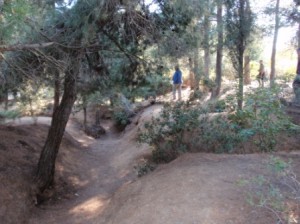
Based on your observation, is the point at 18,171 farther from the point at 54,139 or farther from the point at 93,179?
the point at 93,179

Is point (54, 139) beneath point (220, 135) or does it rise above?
beneath

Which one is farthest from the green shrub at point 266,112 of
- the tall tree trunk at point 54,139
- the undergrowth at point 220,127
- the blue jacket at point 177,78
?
the blue jacket at point 177,78

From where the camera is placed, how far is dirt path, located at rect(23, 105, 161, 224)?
26.0ft

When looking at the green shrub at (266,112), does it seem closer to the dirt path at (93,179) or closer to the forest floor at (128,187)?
the forest floor at (128,187)

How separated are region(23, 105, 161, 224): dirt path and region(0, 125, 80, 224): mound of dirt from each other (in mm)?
351

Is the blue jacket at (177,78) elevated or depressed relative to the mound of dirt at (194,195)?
elevated

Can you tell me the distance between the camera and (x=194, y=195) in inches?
205

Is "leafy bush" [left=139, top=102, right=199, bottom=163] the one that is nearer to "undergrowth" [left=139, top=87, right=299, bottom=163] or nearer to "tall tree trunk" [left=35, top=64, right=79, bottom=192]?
"undergrowth" [left=139, top=87, right=299, bottom=163]

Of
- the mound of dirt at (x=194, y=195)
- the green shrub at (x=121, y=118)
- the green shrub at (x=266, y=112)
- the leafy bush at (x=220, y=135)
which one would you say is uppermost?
the green shrub at (x=266, y=112)

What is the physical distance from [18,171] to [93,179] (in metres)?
2.44

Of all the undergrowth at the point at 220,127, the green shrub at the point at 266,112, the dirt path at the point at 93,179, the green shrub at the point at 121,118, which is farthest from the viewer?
the green shrub at the point at 121,118

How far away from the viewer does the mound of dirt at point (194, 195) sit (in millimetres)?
4566

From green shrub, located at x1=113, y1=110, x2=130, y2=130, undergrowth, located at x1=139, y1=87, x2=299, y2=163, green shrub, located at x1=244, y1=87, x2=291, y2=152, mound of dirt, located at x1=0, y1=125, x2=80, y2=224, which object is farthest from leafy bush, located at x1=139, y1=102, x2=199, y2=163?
green shrub, located at x1=113, y1=110, x2=130, y2=130

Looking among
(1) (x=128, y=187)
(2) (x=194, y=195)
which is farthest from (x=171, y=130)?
(2) (x=194, y=195)
